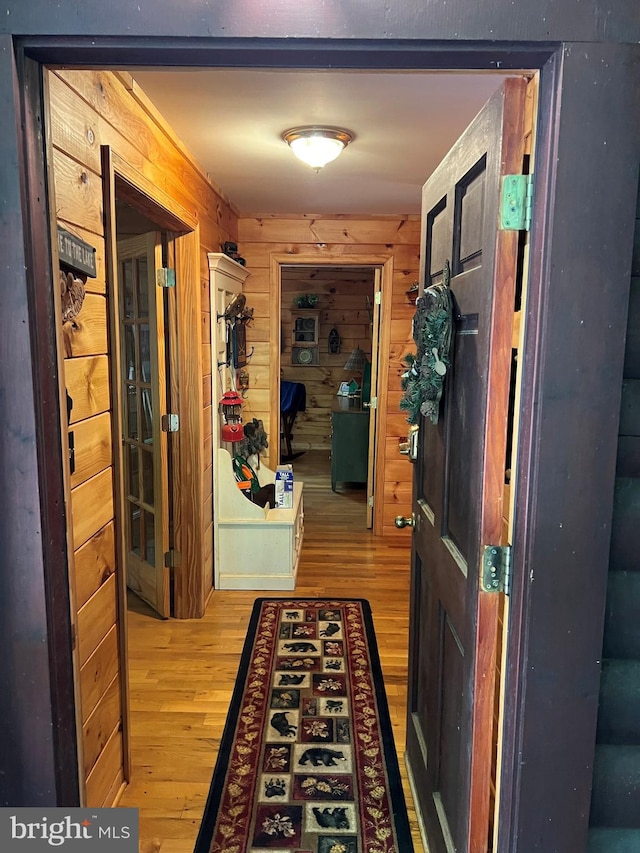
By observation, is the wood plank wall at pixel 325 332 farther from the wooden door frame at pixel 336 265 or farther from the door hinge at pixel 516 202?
the door hinge at pixel 516 202

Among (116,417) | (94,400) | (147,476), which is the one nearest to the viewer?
(94,400)

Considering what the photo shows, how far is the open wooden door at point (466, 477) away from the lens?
110cm

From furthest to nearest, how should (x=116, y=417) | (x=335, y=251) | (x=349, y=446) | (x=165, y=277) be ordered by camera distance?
(x=349, y=446) → (x=335, y=251) → (x=165, y=277) → (x=116, y=417)

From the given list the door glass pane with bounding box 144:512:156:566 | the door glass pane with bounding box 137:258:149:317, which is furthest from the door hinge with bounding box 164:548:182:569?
the door glass pane with bounding box 137:258:149:317

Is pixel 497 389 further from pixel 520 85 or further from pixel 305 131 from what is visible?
pixel 305 131

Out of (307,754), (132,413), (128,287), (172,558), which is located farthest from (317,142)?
(307,754)

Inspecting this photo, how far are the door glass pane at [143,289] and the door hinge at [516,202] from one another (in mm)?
2311

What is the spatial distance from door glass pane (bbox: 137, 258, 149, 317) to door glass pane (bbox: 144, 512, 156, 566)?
1.10 metres

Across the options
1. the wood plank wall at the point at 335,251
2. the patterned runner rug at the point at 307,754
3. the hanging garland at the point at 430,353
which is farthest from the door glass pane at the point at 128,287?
the hanging garland at the point at 430,353

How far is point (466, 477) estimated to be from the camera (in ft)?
4.28

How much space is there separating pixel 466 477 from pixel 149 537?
94.8 inches

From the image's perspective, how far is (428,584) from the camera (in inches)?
68.4

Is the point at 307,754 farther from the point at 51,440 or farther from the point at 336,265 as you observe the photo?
the point at 336,265

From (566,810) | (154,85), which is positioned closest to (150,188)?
(154,85)
